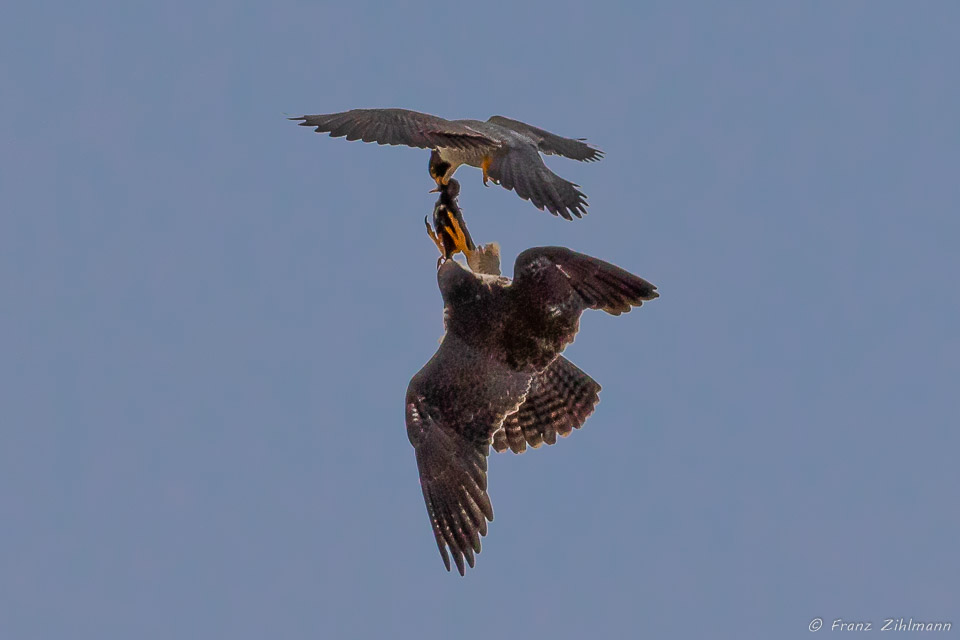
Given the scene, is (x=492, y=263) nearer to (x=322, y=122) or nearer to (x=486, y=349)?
(x=486, y=349)

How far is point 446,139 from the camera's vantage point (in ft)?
24.0

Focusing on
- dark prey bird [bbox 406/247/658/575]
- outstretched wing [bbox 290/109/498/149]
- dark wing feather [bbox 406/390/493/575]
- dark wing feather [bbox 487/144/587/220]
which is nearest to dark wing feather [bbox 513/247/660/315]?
dark prey bird [bbox 406/247/658/575]

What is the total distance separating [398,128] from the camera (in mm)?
7199

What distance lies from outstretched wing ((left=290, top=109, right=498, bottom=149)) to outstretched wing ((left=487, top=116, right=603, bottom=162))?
0.79 m

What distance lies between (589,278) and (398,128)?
1.25 meters

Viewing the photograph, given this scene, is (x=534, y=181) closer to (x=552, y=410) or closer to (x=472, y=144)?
(x=472, y=144)

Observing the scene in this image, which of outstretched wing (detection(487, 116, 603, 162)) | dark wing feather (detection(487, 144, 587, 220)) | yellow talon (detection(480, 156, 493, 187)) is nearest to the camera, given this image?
dark wing feather (detection(487, 144, 587, 220))

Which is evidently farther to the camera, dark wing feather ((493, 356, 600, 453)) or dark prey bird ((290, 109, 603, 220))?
dark wing feather ((493, 356, 600, 453))

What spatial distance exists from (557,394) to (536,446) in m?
0.31

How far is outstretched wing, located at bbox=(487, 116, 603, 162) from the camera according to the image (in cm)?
826

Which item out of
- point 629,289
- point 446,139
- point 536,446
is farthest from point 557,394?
point 446,139

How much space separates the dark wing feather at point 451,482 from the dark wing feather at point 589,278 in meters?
0.86

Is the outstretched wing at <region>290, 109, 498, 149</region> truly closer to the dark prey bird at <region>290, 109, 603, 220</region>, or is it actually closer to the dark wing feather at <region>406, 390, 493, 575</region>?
the dark prey bird at <region>290, 109, 603, 220</region>

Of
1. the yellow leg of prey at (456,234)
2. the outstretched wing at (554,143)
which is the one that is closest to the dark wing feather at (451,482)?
the yellow leg of prey at (456,234)
